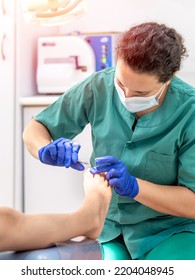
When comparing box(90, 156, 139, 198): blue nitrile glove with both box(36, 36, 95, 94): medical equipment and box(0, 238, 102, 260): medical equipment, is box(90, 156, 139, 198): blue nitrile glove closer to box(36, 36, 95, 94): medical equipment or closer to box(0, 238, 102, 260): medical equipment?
box(0, 238, 102, 260): medical equipment

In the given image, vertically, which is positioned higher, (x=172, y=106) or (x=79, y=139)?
(x=172, y=106)

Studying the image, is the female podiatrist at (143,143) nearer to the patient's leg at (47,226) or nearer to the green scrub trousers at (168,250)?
the green scrub trousers at (168,250)

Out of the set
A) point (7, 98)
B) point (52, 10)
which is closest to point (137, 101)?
point (52, 10)

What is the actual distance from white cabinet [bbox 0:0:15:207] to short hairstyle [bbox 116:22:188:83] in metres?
1.33

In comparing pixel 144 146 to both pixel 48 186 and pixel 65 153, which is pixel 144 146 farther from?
pixel 48 186

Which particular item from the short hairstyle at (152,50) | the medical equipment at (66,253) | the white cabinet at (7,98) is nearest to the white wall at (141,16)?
the white cabinet at (7,98)

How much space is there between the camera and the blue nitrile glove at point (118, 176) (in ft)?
4.24

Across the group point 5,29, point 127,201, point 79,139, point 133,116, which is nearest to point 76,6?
point 5,29

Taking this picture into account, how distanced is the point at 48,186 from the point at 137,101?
4.43 ft

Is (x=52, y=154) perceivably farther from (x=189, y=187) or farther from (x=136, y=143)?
(x=189, y=187)
